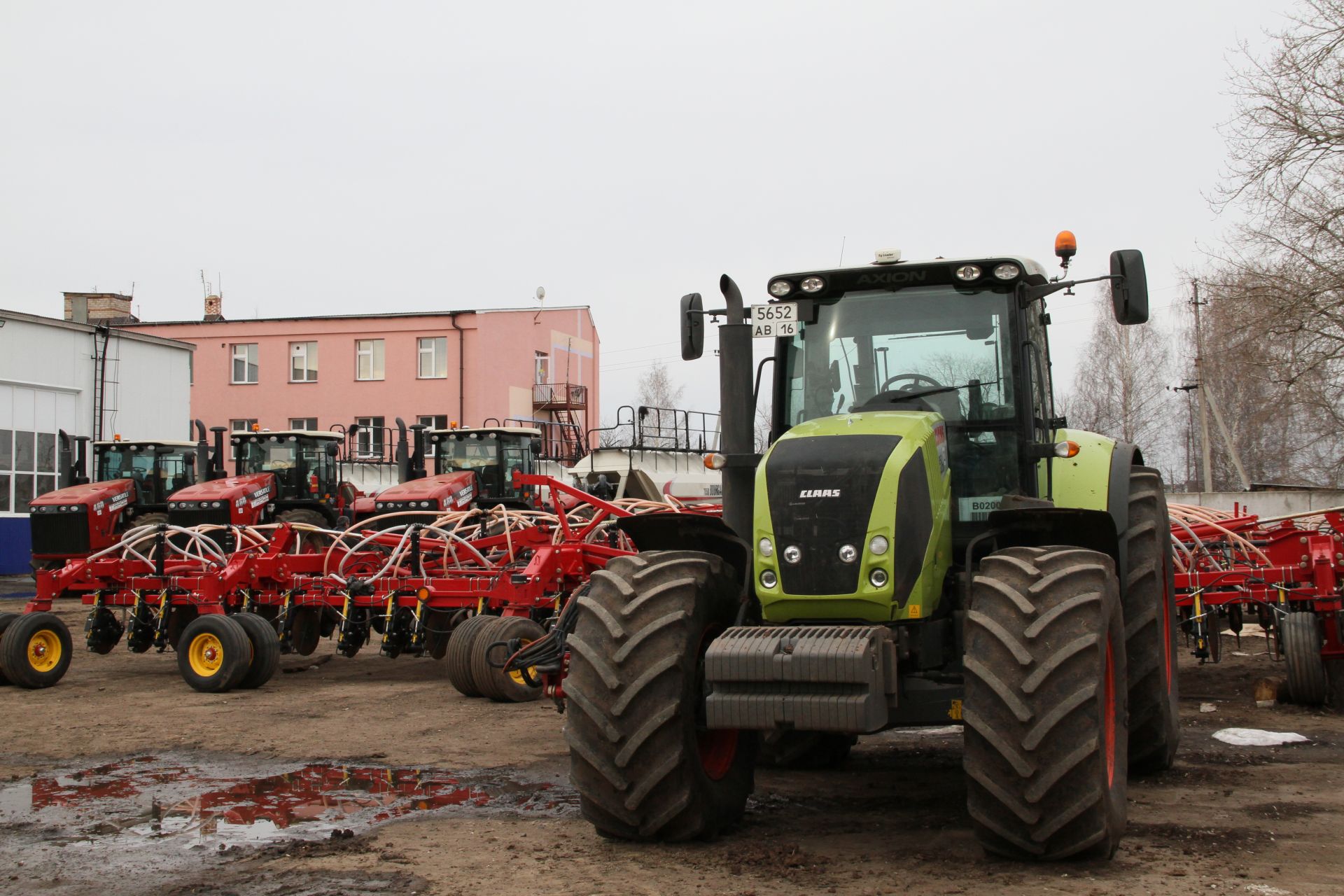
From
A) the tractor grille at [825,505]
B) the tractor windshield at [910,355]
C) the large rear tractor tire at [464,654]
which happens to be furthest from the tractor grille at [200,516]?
the tractor grille at [825,505]

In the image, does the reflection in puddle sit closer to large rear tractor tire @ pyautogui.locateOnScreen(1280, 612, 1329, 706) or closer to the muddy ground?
the muddy ground

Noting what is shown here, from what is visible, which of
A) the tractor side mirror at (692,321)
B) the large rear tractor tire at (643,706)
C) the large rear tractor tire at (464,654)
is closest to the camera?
the large rear tractor tire at (643,706)

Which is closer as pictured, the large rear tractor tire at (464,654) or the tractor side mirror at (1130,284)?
the tractor side mirror at (1130,284)

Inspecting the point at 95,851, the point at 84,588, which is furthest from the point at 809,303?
the point at 84,588

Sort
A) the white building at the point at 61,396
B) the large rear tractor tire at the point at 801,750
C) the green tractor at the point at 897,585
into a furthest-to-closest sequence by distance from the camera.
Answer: the white building at the point at 61,396
the large rear tractor tire at the point at 801,750
the green tractor at the point at 897,585

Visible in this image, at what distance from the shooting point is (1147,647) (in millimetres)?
6793

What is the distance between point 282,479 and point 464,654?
36.0 ft

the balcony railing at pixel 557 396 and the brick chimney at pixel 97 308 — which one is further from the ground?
the brick chimney at pixel 97 308

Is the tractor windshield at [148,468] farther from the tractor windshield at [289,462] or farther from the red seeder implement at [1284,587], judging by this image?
the red seeder implement at [1284,587]

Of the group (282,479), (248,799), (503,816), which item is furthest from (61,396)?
(503,816)

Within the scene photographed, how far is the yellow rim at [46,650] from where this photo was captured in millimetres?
12164

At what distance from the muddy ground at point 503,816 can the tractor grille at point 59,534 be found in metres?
10.0

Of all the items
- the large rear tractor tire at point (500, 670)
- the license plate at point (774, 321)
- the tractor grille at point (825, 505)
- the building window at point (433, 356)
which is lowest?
the large rear tractor tire at point (500, 670)

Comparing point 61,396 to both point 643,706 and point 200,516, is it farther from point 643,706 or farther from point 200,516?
point 643,706
